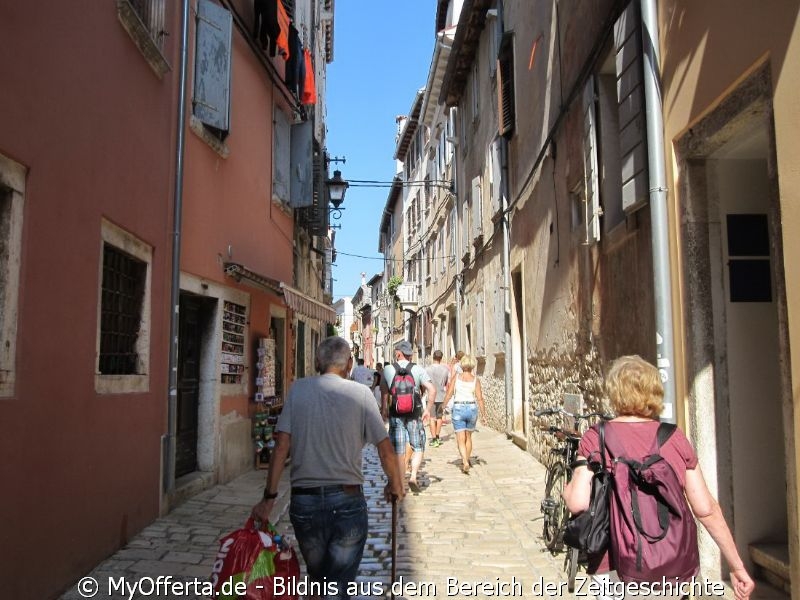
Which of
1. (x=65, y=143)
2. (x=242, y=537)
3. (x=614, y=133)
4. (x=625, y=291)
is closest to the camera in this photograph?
(x=242, y=537)

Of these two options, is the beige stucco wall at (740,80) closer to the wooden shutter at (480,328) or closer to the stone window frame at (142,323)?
the stone window frame at (142,323)

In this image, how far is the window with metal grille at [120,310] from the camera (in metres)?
5.64

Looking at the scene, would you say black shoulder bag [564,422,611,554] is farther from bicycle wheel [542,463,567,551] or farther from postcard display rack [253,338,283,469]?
postcard display rack [253,338,283,469]

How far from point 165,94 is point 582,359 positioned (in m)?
4.93

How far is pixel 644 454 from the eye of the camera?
8.98 ft

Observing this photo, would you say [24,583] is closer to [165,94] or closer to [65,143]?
[65,143]

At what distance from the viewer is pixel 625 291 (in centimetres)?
593

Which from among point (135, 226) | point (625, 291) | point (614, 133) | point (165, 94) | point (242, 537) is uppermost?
point (165, 94)

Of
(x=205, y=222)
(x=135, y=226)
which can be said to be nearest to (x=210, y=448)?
(x=205, y=222)

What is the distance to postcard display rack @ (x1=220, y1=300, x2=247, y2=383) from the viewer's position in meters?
8.86

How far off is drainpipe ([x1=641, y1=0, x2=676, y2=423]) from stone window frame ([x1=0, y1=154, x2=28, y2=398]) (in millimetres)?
3901

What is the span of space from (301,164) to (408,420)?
253 inches

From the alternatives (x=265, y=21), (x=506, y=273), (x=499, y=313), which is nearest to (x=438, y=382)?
(x=499, y=313)

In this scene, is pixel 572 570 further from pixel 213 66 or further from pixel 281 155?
pixel 281 155
